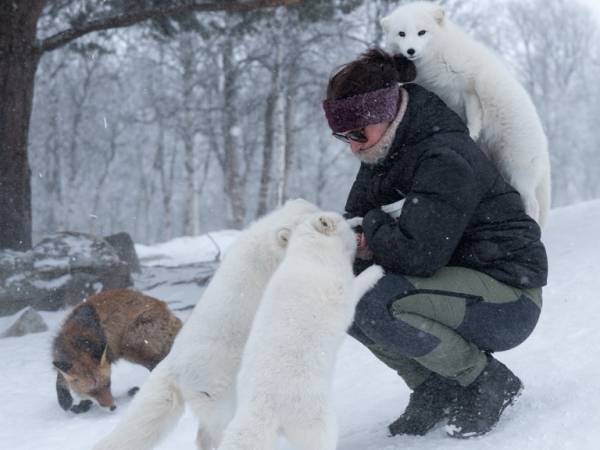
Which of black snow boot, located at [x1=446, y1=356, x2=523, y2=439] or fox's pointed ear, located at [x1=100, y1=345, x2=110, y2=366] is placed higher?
black snow boot, located at [x1=446, y1=356, x2=523, y2=439]

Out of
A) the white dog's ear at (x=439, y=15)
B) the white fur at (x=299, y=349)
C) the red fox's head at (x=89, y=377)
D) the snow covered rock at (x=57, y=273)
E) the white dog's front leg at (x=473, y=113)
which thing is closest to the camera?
the white fur at (x=299, y=349)

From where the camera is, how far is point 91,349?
17.2 feet

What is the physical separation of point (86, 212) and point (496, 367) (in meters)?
32.2

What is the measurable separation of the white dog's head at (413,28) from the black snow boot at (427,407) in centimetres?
212

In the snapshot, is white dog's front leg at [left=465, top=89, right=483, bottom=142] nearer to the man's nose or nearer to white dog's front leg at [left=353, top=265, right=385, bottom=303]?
the man's nose

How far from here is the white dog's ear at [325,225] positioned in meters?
2.97

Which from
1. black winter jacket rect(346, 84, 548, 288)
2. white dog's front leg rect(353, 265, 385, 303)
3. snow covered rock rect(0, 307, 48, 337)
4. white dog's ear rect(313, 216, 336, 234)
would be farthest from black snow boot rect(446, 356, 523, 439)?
snow covered rock rect(0, 307, 48, 337)

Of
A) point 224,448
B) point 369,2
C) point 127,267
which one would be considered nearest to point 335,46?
point 369,2

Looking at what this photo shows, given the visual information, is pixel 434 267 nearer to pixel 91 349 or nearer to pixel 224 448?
pixel 224 448

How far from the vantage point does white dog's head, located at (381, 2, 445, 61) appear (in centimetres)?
436

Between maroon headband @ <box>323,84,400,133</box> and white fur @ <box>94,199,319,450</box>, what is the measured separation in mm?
632

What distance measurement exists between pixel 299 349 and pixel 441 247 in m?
0.71

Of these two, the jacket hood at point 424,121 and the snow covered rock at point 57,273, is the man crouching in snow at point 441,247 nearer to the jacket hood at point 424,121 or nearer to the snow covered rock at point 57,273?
the jacket hood at point 424,121

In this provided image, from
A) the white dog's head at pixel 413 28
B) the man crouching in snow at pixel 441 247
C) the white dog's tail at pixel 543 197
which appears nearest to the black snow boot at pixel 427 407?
the man crouching in snow at pixel 441 247
